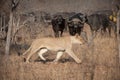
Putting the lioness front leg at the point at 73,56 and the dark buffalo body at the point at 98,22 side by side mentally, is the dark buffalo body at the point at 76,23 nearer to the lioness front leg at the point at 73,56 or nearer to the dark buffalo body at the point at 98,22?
the dark buffalo body at the point at 98,22

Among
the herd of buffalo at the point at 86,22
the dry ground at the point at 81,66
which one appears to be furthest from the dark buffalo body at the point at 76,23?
the dry ground at the point at 81,66

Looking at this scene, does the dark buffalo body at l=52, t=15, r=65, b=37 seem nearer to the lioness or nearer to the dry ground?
the lioness

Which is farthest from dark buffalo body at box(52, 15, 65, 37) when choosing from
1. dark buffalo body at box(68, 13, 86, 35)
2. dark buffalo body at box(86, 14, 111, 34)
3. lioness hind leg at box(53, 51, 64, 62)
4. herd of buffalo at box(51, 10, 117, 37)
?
dark buffalo body at box(86, 14, 111, 34)

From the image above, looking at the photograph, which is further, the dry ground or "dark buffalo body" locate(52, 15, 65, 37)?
"dark buffalo body" locate(52, 15, 65, 37)

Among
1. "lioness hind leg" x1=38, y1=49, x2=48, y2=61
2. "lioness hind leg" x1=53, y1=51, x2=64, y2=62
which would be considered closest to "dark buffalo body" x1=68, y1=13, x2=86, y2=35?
"lioness hind leg" x1=53, y1=51, x2=64, y2=62

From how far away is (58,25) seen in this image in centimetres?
366

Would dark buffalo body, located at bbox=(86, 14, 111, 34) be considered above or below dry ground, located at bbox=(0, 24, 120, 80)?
above

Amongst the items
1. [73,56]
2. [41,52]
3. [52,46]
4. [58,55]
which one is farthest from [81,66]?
[41,52]

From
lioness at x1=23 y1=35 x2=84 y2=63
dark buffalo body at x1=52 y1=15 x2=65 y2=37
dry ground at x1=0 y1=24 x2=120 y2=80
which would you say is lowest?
dry ground at x1=0 y1=24 x2=120 y2=80

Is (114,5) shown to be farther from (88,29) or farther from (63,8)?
(63,8)

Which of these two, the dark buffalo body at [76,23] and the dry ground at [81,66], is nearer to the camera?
the dry ground at [81,66]

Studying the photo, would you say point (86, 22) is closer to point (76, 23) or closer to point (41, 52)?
point (76, 23)

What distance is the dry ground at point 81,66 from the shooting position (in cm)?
354

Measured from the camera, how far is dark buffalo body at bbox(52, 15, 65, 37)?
3.65 meters
